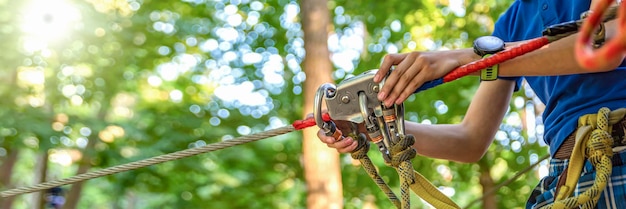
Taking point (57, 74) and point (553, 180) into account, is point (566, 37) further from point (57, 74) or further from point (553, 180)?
point (57, 74)

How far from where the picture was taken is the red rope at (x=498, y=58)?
119cm

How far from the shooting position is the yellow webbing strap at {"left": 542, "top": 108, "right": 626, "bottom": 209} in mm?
1241

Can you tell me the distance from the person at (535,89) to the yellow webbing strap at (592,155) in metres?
0.04

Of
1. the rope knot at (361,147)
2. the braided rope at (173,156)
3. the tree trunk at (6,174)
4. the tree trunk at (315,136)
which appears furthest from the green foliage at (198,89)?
the rope knot at (361,147)

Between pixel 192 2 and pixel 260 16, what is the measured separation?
2.08 feet

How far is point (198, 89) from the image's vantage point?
7.11 meters

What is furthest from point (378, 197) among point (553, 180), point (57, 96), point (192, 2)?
point (553, 180)

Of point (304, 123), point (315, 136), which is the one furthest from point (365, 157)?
point (315, 136)

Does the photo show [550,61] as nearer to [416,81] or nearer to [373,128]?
[416,81]

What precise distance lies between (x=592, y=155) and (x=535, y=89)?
13.4 inches

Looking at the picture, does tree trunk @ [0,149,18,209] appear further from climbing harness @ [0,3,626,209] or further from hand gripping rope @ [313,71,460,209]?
hand gripping rope @ [313,71,460,209]

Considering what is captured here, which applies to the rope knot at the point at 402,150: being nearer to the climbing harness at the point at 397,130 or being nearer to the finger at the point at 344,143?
the climbing harness at the point at 397,130

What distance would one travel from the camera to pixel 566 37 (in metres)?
1.18

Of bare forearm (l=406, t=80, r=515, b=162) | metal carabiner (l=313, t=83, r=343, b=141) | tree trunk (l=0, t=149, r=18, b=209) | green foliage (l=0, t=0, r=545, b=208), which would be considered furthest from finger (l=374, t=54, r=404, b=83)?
tree trunk (l=0, t=149, r=18, b=209)
